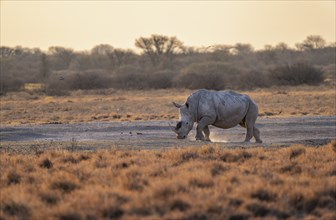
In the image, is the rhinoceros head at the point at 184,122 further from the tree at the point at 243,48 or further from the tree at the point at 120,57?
the tree at the point at 243,48

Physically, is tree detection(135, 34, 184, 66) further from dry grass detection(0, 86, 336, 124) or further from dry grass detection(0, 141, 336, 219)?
dry grass detection(0, 141, 336, 219)

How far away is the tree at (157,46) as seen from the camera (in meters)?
97.4

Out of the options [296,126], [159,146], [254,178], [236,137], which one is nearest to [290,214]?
[254,178]

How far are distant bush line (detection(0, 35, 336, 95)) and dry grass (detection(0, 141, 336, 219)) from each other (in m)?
42.7

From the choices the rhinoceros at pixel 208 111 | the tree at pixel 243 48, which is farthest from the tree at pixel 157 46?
the rhinoceros at pixel 208 111

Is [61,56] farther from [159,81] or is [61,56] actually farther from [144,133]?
[144,133]

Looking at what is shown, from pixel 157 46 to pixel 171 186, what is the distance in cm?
8911

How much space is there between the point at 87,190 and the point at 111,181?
860 mm

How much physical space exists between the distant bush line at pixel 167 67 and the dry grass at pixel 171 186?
42.7 meters

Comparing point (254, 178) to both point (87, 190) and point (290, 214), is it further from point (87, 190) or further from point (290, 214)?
point (87, 190)

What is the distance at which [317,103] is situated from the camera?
122ft

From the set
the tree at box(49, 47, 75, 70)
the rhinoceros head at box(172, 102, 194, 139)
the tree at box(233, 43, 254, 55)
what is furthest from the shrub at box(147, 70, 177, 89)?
the tree at box(233, 43, 254, 55)

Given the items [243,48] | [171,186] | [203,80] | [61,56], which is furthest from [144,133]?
[243,48]

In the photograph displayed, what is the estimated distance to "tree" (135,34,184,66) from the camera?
97.4 metres
